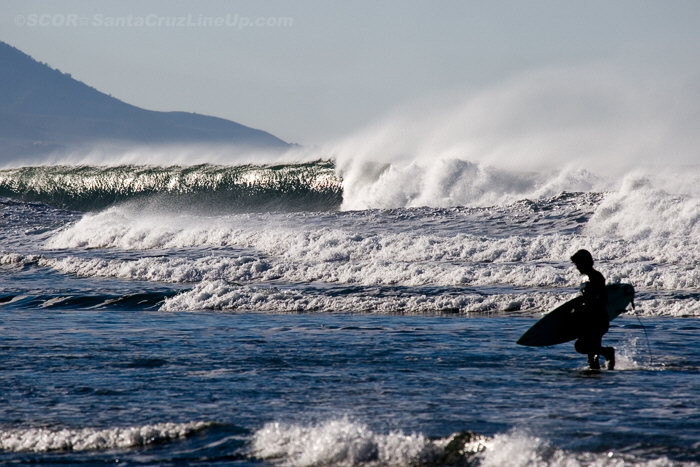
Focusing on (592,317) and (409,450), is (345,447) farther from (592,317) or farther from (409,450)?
(592,317)

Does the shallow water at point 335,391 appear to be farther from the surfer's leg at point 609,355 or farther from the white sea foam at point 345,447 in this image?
the surfer's leg at point 609,355

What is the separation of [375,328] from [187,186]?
2693 cm

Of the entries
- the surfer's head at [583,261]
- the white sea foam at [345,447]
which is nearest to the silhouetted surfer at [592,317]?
the surfer's head at [583,261]

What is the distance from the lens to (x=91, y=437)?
5.07m

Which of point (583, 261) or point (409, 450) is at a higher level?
point (583, 261)

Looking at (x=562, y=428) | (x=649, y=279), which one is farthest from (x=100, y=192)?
(x=562, y=428)

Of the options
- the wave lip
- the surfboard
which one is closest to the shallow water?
the surfboard

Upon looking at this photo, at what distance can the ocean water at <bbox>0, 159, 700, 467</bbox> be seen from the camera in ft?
16.2

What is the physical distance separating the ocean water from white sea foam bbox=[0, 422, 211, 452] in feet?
0.04

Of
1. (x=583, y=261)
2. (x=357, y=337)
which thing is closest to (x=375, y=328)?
(x=357, y=337)

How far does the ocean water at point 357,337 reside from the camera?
4.93 m

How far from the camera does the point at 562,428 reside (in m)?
5.02

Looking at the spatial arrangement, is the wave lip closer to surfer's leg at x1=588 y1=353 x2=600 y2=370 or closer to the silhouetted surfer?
the silhouetted surfer

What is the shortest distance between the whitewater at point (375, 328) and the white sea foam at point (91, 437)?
0.02 metres
